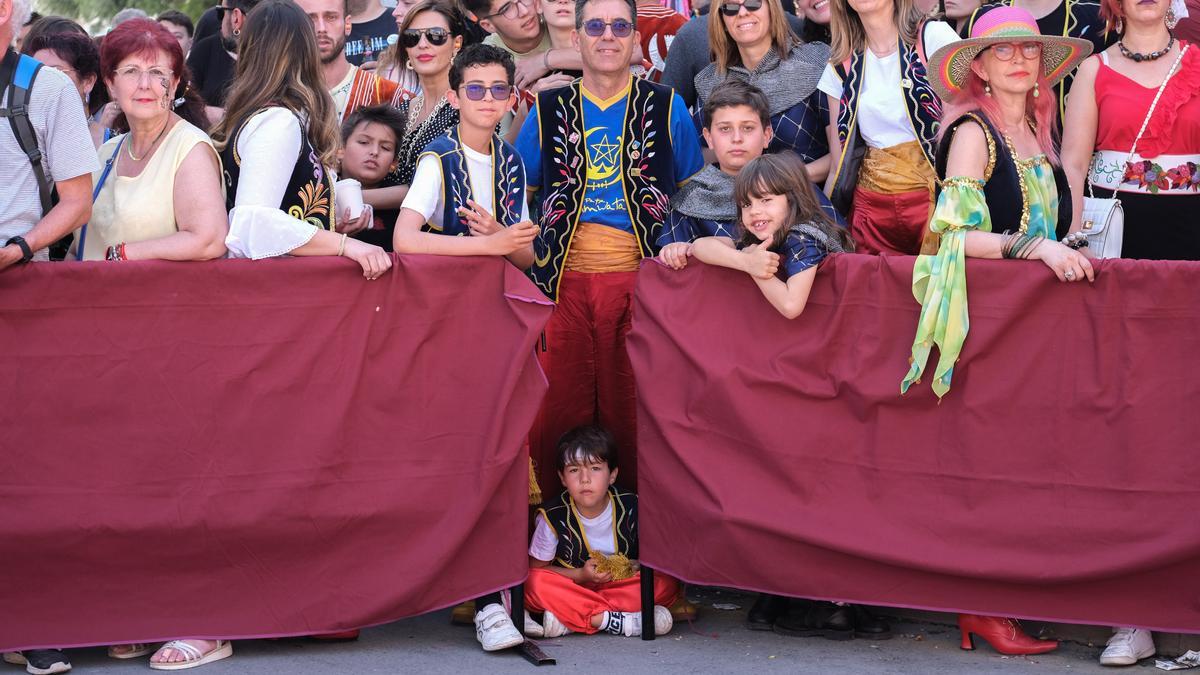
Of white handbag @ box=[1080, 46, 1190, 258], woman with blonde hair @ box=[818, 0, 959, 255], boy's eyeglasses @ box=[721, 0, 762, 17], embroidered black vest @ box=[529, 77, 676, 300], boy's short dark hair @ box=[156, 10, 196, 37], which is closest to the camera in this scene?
white handbag @ box=[1080, 46, 1190, 258]

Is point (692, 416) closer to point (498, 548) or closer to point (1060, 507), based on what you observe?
point (498, 548)

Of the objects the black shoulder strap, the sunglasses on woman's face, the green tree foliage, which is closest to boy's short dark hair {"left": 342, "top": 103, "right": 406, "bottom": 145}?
the sunglasses on woman's face

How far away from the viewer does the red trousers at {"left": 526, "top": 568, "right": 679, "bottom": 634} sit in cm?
589

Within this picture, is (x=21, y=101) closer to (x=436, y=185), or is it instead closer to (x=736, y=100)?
(x=436, y=185)

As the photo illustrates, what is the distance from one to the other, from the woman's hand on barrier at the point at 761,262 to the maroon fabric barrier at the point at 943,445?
13cm

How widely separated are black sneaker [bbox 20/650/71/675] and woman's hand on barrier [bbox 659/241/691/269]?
8.53 feet

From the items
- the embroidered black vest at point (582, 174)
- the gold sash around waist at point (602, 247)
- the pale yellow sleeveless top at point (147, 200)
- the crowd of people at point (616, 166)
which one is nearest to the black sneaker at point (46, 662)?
the crowd of people at point (616, 166)

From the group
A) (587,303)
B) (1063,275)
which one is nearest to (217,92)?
(587,303)

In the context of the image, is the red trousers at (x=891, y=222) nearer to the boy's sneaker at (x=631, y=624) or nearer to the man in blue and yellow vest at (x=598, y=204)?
the man in blue and yellow vest at (x=598, y=204)

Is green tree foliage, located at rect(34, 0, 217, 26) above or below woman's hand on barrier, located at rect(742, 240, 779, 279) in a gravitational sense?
above

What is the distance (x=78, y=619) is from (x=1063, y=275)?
359cm

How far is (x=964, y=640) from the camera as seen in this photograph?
5598mm

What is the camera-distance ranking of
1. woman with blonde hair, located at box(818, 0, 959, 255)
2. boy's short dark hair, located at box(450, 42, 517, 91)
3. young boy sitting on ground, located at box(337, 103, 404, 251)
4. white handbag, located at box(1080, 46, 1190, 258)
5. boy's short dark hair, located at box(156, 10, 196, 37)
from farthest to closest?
boy's short dark hair, located at box(156, 10, 196, 37), young boy sitting on ground, located at box(337, 103, 404, 251), woman with blonde hair, located at box(818, 0, 959, 255), boy's short dark hair, located at box(450, 42, 517, 91), white handbag, located at box(1080, 46, 1190, 258)

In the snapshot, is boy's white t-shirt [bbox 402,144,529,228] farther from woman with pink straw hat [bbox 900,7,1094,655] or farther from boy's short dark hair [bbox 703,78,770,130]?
woman with pink straw hat [bbox 900,7,1094,655]
